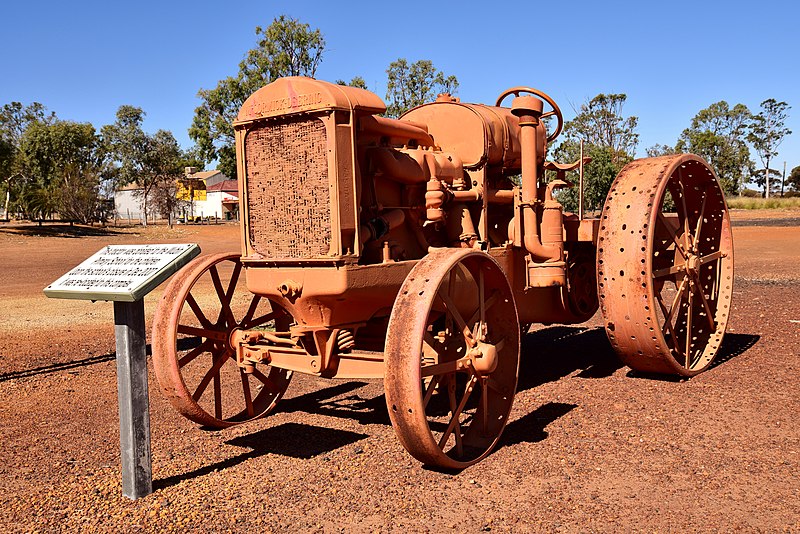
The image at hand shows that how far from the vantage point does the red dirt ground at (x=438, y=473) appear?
3752 millimetres

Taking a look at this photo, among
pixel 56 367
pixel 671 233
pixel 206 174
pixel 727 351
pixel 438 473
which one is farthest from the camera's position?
pixel 206 174

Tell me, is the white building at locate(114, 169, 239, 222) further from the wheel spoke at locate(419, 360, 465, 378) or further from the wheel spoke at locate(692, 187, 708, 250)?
the wheel spoke at locate(419, 360, 465, 378)

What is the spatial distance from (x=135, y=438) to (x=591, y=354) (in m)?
5.23

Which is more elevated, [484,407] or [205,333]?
[205,333]

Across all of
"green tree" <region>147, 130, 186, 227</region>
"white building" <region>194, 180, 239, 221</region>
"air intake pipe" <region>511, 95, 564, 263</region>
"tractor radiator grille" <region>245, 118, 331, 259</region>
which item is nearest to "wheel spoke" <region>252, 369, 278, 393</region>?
"tractor radiator grille" <region>245, 118, 331, 259</region>

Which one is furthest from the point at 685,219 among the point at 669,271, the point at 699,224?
the point at 669,271

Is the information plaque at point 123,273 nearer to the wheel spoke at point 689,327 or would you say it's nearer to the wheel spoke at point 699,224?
the wheel spoke at point 689,327

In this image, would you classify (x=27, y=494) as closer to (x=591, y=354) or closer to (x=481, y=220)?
(x=481, y=220)

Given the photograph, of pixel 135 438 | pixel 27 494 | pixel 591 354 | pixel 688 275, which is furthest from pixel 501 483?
pixel 591 354

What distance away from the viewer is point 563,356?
310 inches

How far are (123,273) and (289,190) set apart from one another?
1141mm

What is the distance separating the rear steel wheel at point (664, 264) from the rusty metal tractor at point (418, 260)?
18 millimetres

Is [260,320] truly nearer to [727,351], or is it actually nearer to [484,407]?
[484,407]

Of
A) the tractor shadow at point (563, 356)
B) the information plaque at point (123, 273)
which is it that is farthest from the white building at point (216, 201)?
the information plaque at point (123, 273)
